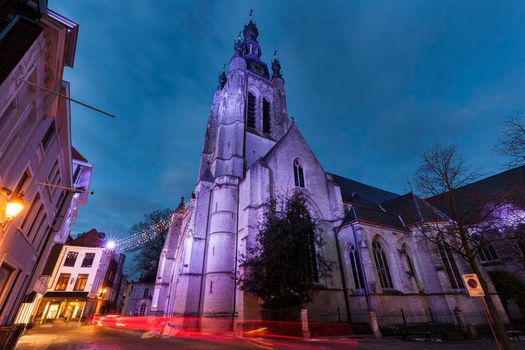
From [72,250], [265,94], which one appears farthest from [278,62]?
[72,250]

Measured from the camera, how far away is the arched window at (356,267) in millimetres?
16234

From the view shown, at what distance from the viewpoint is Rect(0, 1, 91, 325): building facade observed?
4680 mm

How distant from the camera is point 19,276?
8406 millimetres

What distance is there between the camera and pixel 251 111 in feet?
92.9

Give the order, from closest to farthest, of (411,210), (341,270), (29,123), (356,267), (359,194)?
1. (29,123)
2. (356,267)
3. (341,270)
4. (411,210)
5. (359,194)

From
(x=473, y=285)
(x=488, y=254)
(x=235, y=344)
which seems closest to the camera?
(x=473, y=285)

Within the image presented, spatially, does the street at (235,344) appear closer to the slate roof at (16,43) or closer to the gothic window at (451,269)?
the gothic window at (451,269)

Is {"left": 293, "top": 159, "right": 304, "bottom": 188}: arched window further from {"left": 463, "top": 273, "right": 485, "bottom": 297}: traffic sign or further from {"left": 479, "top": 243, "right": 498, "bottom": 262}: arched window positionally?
{"left": 479, "top": 243, "right": 498, "bottom": 262}: arched window

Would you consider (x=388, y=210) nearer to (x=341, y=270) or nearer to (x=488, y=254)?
(x=488, y=254)

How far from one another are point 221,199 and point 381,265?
523 inches

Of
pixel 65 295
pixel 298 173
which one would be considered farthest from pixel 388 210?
pixel 65 295

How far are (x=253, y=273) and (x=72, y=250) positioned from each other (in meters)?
28.5

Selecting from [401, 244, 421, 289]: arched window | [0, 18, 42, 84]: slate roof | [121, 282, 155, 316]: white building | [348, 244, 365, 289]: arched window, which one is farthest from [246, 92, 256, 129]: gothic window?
[121, 282, 155, 316]: white building

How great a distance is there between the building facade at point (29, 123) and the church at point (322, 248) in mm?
9842
